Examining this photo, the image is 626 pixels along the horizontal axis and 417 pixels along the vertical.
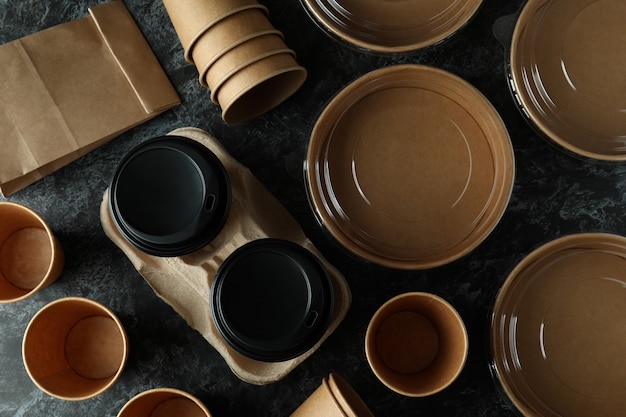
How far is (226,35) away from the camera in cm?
98

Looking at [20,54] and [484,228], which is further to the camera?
[20,54]

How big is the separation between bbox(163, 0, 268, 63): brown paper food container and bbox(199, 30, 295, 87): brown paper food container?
5 cm

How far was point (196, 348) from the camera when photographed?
1.10 meters

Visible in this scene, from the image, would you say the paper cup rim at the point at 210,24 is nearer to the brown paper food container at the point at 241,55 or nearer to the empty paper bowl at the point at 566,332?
the brown paper food container at the point at 241,55

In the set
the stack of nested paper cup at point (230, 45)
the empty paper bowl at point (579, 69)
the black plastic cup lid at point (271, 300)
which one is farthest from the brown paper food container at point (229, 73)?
the empty paper bowl at point (579, 69)

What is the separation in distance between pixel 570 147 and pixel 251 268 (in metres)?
0.57

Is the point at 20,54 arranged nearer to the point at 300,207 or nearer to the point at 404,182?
the point at 300,207

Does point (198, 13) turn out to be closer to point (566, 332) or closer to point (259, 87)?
point (259, 87)

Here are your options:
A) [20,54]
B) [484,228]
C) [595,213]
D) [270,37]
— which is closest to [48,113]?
[20,54]

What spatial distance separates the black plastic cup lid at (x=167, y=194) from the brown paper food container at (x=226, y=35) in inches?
6.1

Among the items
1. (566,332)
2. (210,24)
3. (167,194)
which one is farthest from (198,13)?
(566,332)

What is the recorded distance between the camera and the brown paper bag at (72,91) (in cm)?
110

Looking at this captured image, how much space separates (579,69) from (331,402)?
0.71 m

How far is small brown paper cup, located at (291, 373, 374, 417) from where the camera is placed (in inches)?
34.9
